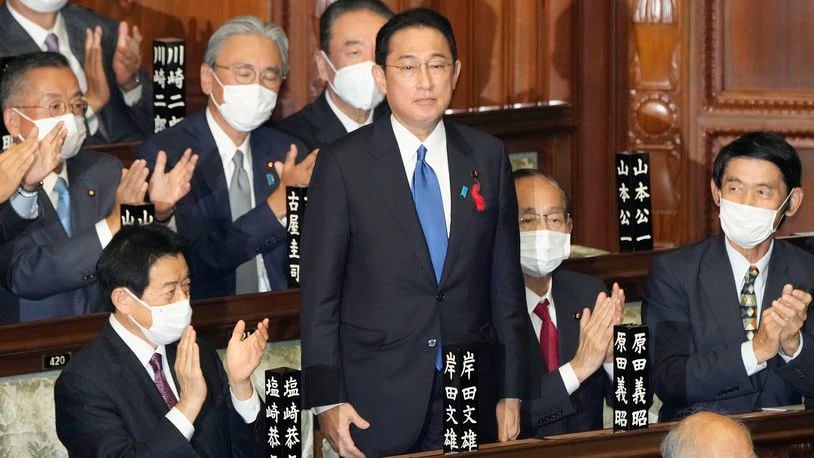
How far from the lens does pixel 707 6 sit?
5.80 metres

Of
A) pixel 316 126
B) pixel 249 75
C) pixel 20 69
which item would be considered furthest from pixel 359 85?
pixel 20 69

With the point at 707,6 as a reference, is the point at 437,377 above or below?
below

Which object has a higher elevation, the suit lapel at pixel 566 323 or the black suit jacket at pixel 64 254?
the black suit jacket at pixel 64 254

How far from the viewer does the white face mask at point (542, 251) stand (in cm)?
388

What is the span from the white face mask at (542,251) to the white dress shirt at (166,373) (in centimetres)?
78

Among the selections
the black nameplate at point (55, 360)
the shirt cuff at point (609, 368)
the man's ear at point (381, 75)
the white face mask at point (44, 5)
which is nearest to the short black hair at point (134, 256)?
the black nameplate at point (55, 360)

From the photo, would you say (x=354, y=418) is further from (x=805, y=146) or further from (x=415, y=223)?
(x=805, y=146)

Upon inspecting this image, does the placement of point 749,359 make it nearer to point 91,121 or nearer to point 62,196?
point 62,196

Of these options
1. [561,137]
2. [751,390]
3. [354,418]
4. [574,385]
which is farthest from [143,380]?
[561,137]

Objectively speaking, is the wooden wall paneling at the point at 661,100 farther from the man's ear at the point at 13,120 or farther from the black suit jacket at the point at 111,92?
the man's ear at the point at 13,120

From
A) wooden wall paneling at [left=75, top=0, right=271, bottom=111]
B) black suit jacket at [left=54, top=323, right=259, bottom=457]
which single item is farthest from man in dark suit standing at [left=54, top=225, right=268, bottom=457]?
wooden wall paneling at [left=75, top=0, right=271, bottom=111]

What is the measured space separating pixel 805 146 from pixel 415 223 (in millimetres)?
2746

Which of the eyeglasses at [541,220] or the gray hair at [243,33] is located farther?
the gray hair at [243,33]

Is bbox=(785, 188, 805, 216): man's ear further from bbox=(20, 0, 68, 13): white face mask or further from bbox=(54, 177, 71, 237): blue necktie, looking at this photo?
bbox=(20, 0, 68, 13): white face mask
